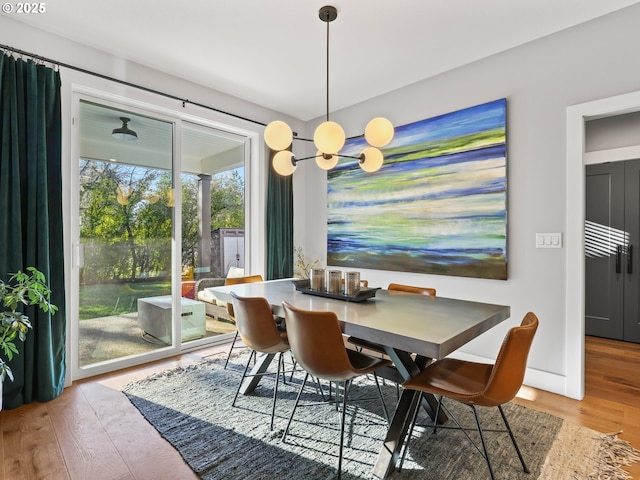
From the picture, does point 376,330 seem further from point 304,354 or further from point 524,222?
point 524,222

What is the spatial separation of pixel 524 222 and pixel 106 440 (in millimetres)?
3337

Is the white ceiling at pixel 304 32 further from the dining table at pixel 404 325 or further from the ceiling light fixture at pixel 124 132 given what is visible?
the dining table at pixel 404 325

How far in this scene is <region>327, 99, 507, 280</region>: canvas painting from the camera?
3.00 meters

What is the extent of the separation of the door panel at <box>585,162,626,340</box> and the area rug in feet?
8.50

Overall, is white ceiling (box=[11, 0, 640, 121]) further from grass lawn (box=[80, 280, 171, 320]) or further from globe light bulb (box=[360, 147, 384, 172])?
grass lawn (box=[80, 280, 171, 320])

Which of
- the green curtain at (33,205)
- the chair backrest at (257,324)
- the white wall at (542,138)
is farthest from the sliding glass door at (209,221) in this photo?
the white wall at (542,138)

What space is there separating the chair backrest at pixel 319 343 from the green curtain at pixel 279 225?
7.97ft

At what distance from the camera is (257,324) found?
7.01 feet

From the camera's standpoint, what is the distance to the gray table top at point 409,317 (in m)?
1.41

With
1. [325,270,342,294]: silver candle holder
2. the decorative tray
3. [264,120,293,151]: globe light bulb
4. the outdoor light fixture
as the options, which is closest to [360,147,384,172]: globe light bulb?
the outdoor light fixture

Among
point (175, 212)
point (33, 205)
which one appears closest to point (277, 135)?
point (175, 212)

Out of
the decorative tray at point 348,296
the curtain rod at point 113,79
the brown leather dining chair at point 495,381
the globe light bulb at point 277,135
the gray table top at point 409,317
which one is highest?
the curtain rod at point 113,79

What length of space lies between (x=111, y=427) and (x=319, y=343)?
152cm

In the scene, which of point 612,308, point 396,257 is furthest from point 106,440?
point 612,308
